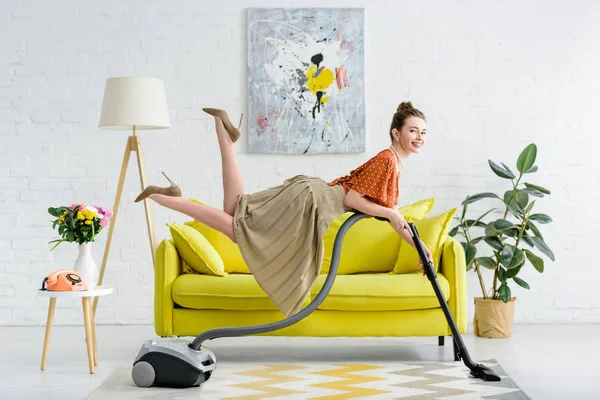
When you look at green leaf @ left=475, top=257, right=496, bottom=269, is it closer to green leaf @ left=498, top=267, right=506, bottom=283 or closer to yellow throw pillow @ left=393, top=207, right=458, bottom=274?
green leaf @ left=498, top=267, right=506, bottom=283

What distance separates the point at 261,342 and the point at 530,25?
2.96 m

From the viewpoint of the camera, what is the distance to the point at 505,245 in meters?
5.23

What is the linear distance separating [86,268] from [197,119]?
72.2 inches

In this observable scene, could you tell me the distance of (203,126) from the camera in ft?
19.0

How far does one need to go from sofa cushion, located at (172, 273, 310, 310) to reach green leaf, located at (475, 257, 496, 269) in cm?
151

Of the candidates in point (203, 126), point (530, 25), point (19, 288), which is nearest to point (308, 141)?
point (203, 126)

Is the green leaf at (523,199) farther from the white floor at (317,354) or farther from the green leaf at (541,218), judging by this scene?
the white floor at (317,354)

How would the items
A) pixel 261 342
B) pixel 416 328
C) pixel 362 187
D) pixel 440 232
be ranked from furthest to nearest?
pixel 261 342, pixel 440 232, pixel 416 328, pixel 362 187

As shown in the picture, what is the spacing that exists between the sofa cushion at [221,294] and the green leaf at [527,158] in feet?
6.40

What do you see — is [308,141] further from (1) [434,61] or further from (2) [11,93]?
(2) [11,93]

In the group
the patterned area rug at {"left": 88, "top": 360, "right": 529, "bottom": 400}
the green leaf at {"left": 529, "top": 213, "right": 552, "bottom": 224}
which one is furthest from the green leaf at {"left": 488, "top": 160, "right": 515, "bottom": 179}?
the patterned area rug at {"left": 88, "top": 360, "right": 529, "bottom": 400}

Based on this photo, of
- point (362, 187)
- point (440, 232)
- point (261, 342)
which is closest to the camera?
point (362, 187)

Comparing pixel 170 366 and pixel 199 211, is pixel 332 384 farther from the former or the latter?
pixel 199 211

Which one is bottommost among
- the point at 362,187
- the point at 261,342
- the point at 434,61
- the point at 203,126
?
the point at 261,342
